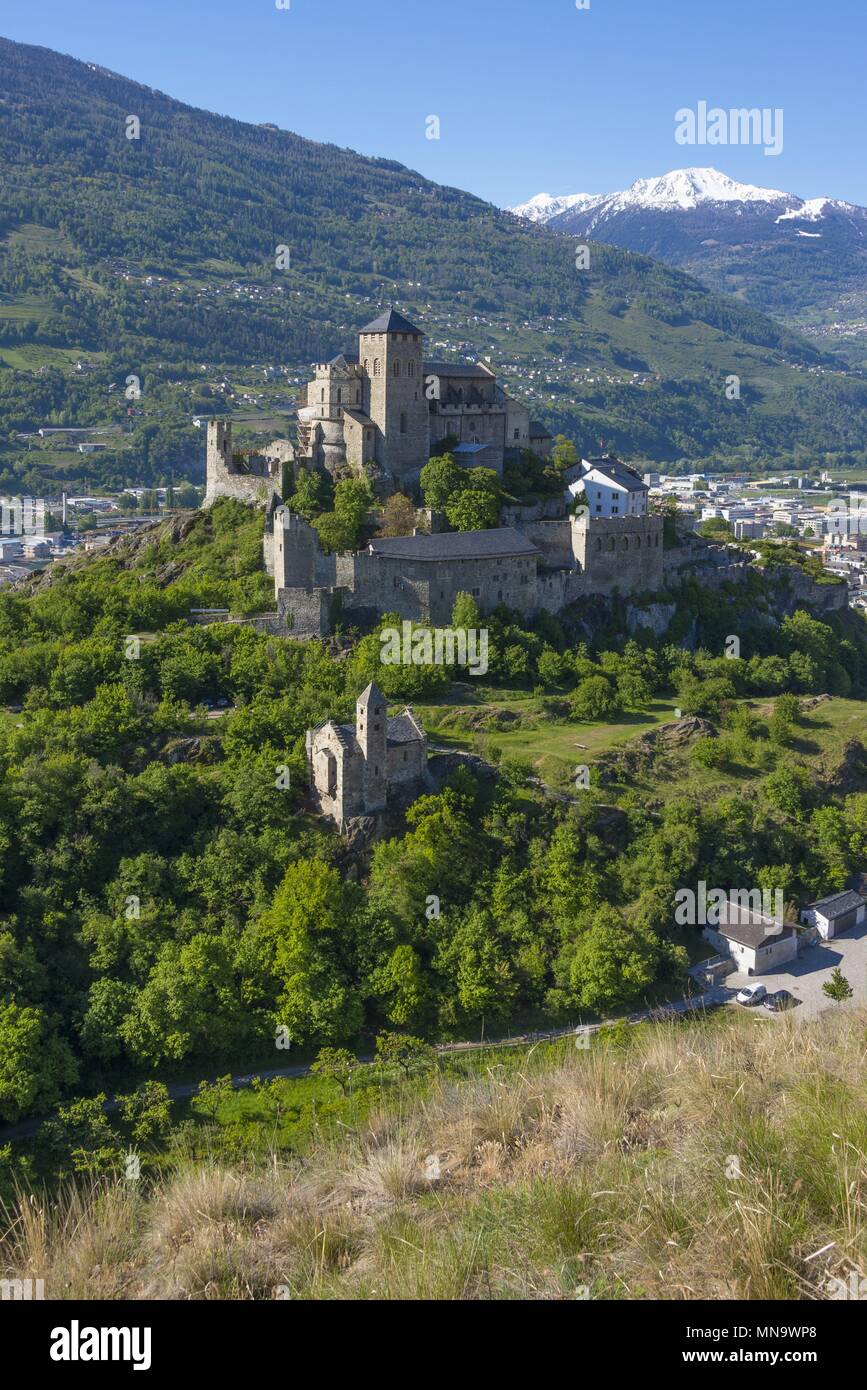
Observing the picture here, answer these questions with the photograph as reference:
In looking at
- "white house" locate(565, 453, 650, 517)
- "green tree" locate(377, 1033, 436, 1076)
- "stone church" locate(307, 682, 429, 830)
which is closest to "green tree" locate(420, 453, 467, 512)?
"white house" locate(565, 453, 650, 517)

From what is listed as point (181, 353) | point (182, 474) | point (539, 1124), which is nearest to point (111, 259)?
point (181, 353)

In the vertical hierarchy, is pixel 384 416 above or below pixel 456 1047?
above

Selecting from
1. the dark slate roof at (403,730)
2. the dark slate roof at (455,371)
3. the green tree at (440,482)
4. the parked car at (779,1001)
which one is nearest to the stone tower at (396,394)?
the green tree at (440,482)

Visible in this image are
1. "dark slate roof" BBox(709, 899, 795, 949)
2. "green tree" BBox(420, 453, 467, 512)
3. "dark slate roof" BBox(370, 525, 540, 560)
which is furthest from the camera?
"green tree" BBox(420, 453, 467, 512)

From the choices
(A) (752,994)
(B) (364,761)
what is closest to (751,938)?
(A) (752,994)

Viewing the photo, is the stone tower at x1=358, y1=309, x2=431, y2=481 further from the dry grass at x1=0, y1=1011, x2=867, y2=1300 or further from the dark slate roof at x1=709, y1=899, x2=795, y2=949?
the dry grass at x1=0, y1=1011, x2=867, y2=1300

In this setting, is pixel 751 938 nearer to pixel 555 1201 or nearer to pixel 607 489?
pixel 607 489
